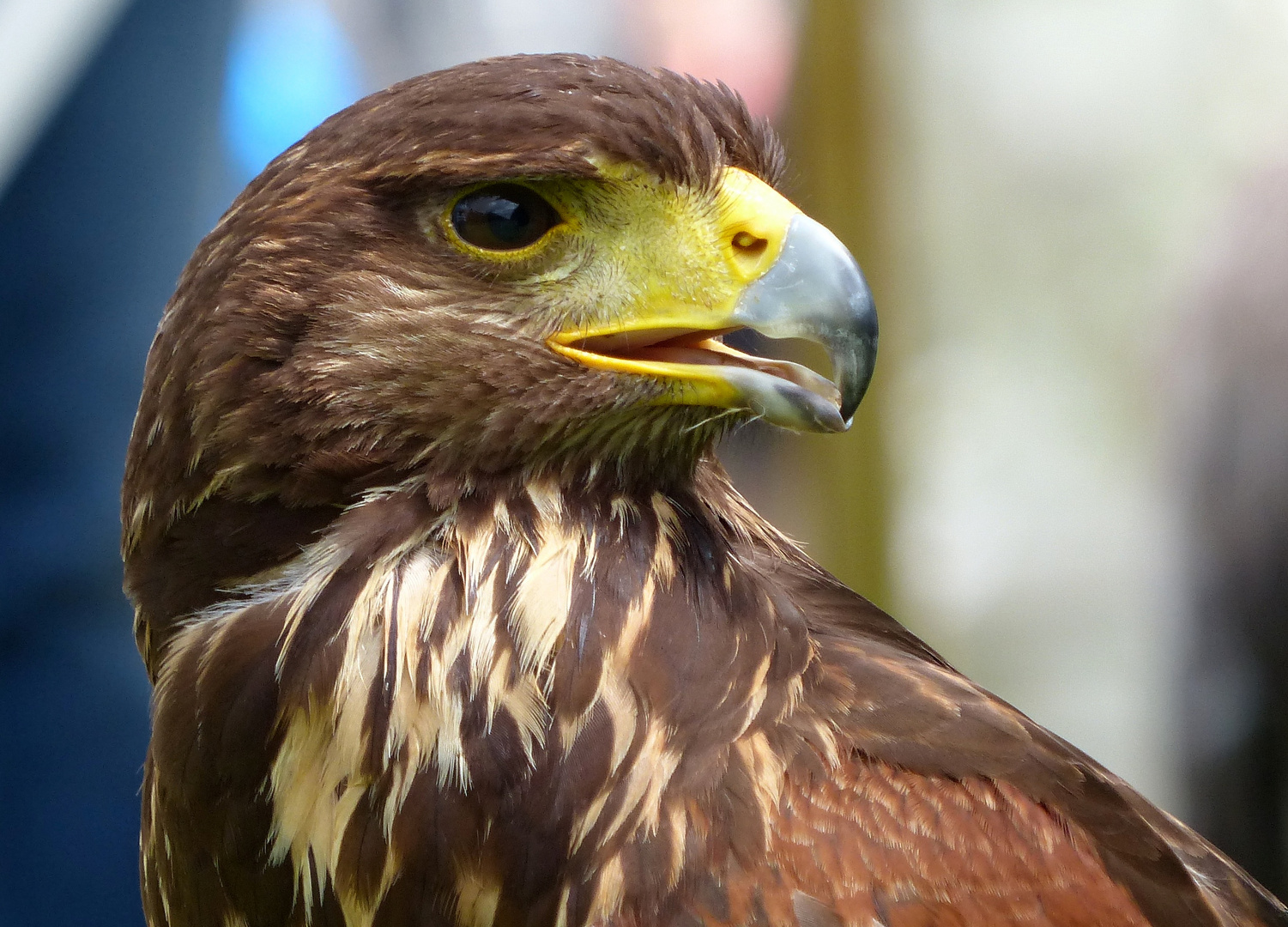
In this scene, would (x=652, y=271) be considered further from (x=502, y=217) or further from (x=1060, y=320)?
(x=1060, y=320)

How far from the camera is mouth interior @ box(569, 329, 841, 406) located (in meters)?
1.30

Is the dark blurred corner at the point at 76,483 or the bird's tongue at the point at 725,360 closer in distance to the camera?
the bird's tongue at the point at 725,360

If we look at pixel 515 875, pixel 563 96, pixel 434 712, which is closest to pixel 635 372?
pixel 563 96

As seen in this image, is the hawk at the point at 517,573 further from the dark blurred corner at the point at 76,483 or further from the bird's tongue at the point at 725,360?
the dark blurred corner at the point at 76,483

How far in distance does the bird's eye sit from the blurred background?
501mm

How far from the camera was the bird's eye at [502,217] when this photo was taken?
1296 millimetres

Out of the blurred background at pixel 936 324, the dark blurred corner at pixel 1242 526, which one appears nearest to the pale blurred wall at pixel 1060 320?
the blurred background at pixel 936 324

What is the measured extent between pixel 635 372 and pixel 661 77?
1.19ft

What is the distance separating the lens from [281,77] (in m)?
3.00

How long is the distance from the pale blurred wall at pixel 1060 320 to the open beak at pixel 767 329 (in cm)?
257

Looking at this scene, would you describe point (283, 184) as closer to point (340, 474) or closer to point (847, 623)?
point (340, 474)

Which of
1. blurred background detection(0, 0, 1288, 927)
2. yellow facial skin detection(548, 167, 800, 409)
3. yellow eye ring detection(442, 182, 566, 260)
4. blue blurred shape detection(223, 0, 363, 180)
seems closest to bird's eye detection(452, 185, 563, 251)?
yellow eye ring detection(442, 182, 566, 260)

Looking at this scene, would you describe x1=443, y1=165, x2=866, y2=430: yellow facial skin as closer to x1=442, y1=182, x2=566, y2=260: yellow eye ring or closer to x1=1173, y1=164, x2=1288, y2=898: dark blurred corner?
x1=442, y1=182, x2=566, y2=260: yellow eye ring

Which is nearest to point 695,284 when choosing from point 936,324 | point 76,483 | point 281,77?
point 76,483
